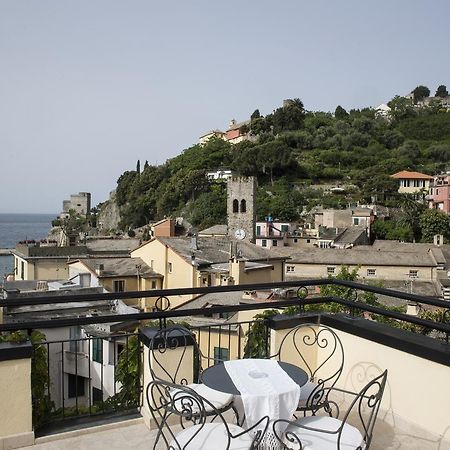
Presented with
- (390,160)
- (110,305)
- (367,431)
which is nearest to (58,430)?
(367,431)

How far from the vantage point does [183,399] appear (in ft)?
10.0

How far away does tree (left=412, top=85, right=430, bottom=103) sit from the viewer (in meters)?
123

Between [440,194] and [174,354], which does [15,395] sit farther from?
[440,194]

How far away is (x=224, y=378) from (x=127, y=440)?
118 centimetres

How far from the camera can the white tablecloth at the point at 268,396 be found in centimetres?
286

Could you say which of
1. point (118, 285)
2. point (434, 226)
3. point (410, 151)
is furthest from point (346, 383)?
point (410, 151)

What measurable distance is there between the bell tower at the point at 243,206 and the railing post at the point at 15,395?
42.4 metres

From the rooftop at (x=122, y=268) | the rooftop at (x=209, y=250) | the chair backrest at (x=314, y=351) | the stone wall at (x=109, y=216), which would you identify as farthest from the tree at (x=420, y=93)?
the chair backrest at (x=314, y=351)

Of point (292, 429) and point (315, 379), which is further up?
point (292, 429)

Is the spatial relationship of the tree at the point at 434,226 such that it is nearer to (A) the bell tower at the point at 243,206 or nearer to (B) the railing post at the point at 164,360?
(A) the bell tower at the point at 243,206

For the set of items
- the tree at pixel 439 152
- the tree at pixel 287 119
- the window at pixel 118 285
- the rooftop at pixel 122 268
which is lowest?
the window at pixel 118 285

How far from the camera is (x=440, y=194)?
5550 centimetres

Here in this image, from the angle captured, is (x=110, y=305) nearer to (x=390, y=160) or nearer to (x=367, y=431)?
(x=367, y=431)

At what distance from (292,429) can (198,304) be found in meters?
15.8
